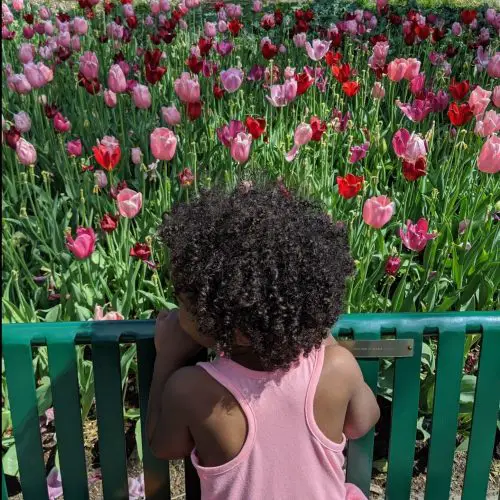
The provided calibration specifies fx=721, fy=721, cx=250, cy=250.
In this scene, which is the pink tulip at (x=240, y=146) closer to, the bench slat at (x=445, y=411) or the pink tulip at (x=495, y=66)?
the bench slat at (x=445, y=411)

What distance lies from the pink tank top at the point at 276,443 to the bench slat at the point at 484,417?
0.38 meters

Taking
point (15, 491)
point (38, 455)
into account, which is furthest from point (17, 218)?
point (38, 455)

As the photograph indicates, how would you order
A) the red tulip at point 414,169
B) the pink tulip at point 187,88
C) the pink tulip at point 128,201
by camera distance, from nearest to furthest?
1. the pink tulip at point 128,201
2. the red tulip at point 414,169
3. the pink tulip at point 187,88

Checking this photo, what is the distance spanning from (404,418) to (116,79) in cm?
184

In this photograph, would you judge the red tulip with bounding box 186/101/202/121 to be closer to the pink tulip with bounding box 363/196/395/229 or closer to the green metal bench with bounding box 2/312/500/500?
the pink tulip with bounding box 363/196/395/229

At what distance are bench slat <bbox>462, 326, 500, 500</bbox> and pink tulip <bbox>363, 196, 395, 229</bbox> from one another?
0.48m

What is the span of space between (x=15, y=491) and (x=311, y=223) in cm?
126

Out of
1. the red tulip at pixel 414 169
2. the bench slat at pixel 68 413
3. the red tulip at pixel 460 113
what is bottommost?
the bench slat at pixel 68 413

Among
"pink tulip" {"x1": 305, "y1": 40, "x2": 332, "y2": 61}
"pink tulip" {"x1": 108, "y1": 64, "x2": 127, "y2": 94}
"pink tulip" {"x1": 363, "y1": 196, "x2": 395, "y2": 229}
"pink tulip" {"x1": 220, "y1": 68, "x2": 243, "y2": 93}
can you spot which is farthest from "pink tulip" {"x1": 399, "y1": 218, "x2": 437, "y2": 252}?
"pink tulip" {"x1": 305, "y1": 40, "x2": 332, "y2": 61}

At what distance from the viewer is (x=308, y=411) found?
1151mm

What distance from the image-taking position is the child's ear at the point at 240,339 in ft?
3.58

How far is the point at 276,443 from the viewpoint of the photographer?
116 centimetres

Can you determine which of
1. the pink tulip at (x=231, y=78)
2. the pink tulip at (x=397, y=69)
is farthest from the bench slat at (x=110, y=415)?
the pink tulip at (x=397, y=69)

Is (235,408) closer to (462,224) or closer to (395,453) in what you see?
(395,453)
